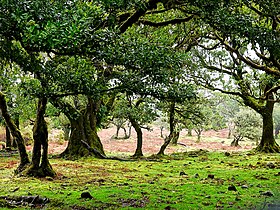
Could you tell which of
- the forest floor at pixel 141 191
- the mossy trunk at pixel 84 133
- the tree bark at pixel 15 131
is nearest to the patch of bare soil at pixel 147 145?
the mossy trunk at pixel 84 133

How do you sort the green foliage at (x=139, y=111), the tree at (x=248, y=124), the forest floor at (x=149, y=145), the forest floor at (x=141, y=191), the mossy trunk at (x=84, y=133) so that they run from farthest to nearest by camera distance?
the tree at (x=248, y=124) < the forest floor at (x=149, y=145) < the mossy trunk at (x=84, y=133) < the green foliage at (x=139, y=111) < the forest floor at (x=141, y=191)

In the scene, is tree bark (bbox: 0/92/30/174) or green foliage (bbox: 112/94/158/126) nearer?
tree bark (bbox: 0/92/30/174)

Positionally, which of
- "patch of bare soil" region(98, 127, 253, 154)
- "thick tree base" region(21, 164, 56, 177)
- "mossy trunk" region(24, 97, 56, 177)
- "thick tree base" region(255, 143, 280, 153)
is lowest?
"patch of bare soil" region(98, 127, 253, 154)

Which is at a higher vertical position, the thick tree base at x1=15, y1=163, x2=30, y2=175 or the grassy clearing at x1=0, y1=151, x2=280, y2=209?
the thick tree base at x1=15, y1=163, x2=30, y2=175

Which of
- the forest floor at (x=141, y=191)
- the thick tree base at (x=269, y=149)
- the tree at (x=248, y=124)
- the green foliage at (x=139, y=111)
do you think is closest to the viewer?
the forest floor at (x=141, y=191)

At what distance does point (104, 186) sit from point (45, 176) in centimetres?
277

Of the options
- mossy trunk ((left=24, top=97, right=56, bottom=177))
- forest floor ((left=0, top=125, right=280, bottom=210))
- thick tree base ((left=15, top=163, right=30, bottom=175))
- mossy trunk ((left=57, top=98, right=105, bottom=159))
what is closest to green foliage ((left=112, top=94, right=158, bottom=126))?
mossy trunk ((left=57, top=98, right=105, bottom=159))

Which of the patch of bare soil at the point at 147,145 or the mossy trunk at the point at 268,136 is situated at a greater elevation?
the mossy trunk at the point at 268,136

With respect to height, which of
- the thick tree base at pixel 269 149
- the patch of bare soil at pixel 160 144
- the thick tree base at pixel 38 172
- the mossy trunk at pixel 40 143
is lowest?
the patch of bare soil at pixel 160 144

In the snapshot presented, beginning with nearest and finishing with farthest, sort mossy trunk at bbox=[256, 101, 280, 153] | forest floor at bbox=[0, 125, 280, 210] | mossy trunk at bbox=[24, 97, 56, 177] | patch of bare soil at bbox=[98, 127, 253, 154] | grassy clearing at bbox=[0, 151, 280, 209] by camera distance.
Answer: forest floor at bbox=[0, 125, 280, 210], grassy clearing at bbox=[0, 151, 280, 209], mossy trunk at bbox=[24, 97, 56, 177], mossy trunk at bbox=[256, 101, 280, 153], patch of bare soil at bbox=[98, 127, 253, 154]

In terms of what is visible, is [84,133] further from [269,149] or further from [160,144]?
[160,144]

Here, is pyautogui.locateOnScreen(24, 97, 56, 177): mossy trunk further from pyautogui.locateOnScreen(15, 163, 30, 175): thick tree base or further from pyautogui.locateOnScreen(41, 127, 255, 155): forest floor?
pyautogui.locateOnScreen(41, 127, 255, 155): forest floor

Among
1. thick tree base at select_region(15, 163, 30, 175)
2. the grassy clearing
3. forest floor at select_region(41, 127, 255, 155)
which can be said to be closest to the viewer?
the grassy clearing

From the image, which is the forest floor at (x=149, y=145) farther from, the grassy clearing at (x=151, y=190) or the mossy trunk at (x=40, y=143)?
the mossy trunk at (x=40, y=143)
